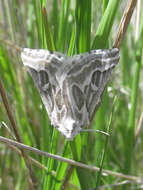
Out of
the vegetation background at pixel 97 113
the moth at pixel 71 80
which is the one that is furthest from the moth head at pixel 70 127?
the vegetation background at pixel 97 113

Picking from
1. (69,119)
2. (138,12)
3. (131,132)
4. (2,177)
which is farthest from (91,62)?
(2,177)

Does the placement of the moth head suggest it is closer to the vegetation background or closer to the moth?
the moth

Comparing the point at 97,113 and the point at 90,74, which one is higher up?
the point at 90,74

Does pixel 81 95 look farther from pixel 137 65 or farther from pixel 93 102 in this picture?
pixel 137 65

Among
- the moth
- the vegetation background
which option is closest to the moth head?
the moth

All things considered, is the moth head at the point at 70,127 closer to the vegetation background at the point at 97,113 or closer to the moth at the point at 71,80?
the moth at the point at 71,80

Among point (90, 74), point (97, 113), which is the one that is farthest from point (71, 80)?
point (97, 113)

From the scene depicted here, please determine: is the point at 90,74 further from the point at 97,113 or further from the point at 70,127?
the point at 97,113

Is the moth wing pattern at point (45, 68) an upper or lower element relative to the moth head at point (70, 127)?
upper
